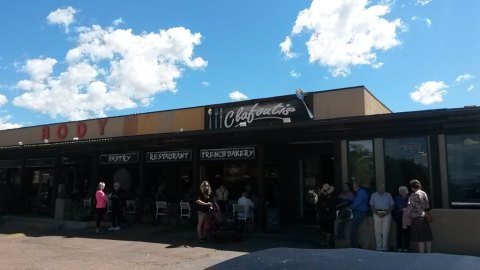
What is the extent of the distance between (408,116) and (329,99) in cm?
454

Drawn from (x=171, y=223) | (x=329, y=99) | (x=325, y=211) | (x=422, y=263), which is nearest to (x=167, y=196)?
(x=171, y=223)

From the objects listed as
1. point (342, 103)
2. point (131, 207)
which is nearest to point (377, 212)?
point (342, 103)

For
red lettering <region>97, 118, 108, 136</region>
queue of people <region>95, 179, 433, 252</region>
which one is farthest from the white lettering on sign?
red lettering <region>97, 118, 108, 136</region>

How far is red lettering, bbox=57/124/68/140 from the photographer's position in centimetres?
2434

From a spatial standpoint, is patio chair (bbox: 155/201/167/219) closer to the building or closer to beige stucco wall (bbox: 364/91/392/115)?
the building

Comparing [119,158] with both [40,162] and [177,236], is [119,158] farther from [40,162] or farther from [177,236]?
[177,236]

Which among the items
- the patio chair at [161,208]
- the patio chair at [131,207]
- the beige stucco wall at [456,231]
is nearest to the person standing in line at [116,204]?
the patio chair at [161,208]

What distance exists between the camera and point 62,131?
24453mm

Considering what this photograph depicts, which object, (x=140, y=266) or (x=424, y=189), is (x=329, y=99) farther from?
(x=140, y=266)

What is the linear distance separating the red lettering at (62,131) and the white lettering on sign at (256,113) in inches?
400

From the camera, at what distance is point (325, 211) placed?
12625mm

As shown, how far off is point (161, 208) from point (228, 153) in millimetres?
3671

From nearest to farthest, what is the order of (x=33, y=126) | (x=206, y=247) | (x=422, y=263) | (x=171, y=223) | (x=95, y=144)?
(x=422, y=263) < (x=206, y=247) < (x=171, y=223) < (x=95, y=144) < (x=33, y=126)

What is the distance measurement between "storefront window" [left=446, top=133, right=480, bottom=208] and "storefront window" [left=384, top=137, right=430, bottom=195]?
1.87ft
